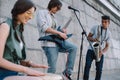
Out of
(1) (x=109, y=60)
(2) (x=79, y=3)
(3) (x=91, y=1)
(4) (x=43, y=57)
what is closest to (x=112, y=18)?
(1) (x=109, y=60)

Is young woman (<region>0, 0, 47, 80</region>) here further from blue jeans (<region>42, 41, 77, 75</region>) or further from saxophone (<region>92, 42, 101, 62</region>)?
saxophone (<region>92, 42, 101, 62</region>)

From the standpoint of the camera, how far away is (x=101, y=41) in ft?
20.3

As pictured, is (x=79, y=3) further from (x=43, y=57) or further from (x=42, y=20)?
(x=42, y=20)

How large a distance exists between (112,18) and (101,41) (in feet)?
26.2

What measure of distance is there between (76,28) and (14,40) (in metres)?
6.22

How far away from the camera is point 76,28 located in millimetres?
8742

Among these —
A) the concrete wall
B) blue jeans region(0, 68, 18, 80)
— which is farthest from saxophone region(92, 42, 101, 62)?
blue jeans region(0, 68, 18, 80)

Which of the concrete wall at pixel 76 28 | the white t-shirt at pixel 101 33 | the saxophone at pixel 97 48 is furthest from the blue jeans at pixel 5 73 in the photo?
the white t-shirt at pixel 101 33

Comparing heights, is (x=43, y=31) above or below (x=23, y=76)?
above

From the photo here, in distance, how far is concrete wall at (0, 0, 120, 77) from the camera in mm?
5984

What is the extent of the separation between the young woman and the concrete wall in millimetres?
2526

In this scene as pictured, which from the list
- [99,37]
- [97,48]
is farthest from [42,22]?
[99,37]

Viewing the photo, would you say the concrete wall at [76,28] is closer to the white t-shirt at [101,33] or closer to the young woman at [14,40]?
the white t-shirt at [101,33]

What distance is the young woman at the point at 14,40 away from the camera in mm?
2365
